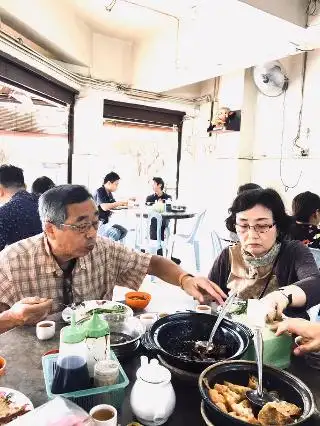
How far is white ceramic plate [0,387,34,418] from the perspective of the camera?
93 cm

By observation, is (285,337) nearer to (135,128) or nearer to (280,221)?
(280,221)

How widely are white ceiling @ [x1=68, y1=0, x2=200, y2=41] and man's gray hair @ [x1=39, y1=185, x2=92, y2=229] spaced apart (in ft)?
A: 10.0

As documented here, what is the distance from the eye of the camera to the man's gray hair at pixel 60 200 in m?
1.71

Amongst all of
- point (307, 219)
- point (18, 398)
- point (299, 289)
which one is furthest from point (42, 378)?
point (307, 219)

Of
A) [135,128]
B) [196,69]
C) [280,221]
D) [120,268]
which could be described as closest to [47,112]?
[135,128]

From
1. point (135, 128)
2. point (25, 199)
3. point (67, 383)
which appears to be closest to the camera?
→ point (67, 383)

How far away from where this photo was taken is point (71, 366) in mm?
905

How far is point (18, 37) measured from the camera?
3.79m

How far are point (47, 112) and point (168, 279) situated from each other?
4775 millimetres

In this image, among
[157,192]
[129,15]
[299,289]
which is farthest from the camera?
[157,192]

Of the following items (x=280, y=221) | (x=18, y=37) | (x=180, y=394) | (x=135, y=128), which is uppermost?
(x=18, y=37)

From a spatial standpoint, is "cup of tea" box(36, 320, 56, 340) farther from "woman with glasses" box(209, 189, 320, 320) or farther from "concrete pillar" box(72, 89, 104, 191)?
"concrete pillar" box(72, 89, 104, 191)

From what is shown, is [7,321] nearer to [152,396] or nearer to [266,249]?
[152,396]

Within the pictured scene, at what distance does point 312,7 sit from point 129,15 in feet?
8.19
